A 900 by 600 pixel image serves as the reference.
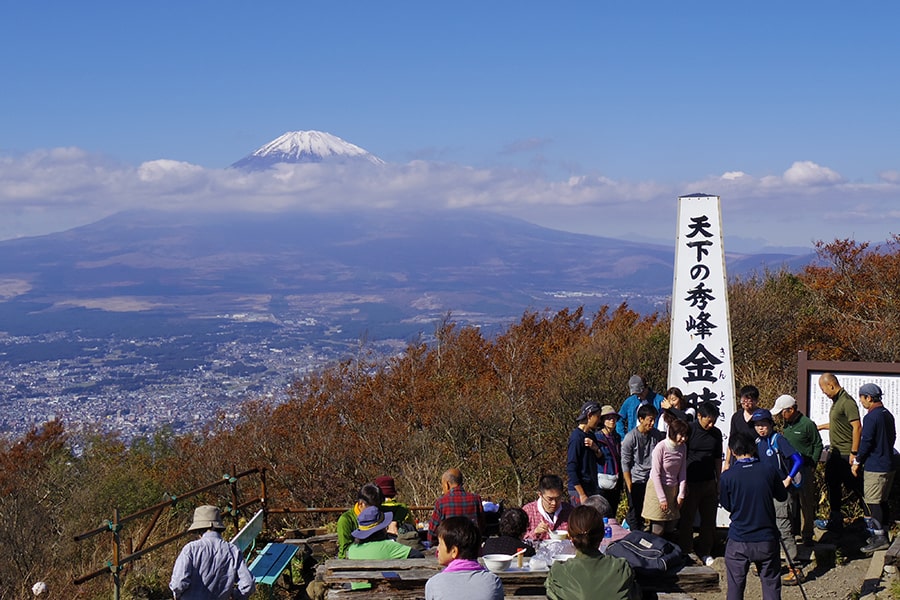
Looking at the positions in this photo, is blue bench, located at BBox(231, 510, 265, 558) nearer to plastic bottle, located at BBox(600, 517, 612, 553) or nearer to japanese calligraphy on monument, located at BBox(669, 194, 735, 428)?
plastic bottle, located at BBox(600, 517, 612, 553)

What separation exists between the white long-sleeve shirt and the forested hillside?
21.0 ft

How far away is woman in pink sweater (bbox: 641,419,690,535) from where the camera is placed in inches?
295

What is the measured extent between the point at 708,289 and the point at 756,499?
4319 millimetres

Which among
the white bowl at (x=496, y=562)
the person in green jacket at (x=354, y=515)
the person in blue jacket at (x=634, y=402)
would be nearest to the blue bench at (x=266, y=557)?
the person in green jacket at (x=354, y=515)

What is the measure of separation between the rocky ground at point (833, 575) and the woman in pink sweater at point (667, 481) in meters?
0.68

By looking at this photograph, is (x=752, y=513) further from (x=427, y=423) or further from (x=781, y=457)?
(x=427, y=423)

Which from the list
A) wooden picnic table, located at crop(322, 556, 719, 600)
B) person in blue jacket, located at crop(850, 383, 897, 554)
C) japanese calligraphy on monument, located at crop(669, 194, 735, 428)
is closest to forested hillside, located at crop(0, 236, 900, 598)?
japanese calligraphy on monument, located at crop(669, 194, 735, 428)

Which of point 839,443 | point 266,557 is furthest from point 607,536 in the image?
point 266,557

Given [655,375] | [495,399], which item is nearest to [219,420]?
[495,399]

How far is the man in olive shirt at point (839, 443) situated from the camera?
8.40 meters

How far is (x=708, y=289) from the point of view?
1012 centimetres

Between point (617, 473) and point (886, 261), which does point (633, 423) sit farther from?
point (886, 261)

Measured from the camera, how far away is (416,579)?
234 inches

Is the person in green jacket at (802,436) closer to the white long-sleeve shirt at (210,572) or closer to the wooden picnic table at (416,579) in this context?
the wooden picnic table at (416,579)
